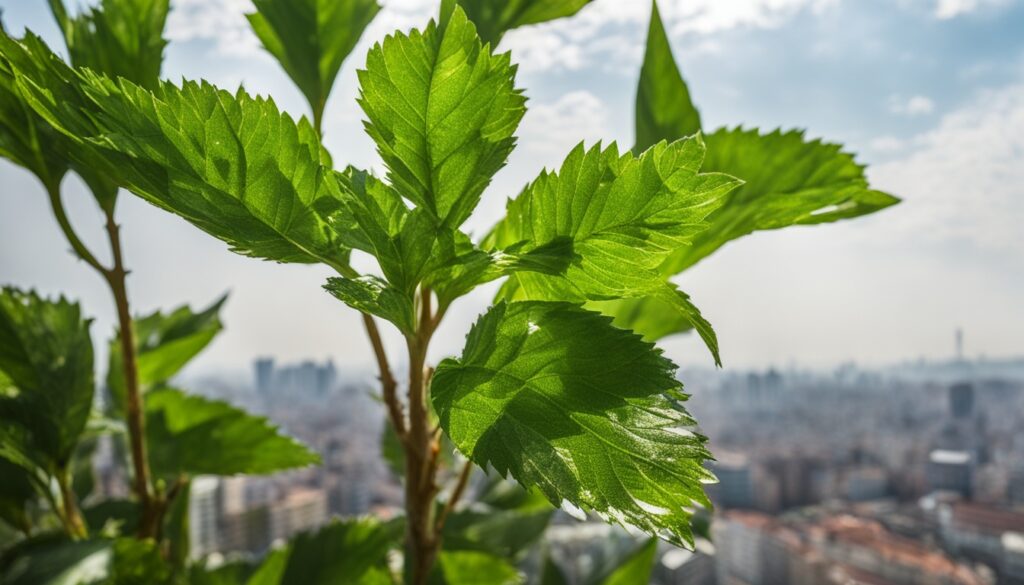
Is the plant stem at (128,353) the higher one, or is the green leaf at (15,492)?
the plant stem at (128,353)

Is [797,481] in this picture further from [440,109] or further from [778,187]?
[440,109]

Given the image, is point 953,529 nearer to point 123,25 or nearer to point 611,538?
point 611,538

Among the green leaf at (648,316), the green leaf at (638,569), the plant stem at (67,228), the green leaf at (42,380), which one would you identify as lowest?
the green leaf at (638,569)

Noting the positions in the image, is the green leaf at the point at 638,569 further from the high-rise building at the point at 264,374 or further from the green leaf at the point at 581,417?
the high-rise building at the point at 264,374

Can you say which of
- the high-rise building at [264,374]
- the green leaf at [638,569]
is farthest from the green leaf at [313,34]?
the high-rise building at [264,374]

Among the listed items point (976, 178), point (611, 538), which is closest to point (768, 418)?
point (976, 178)

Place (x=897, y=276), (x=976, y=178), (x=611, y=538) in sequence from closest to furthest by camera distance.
A: 1. (x=611, y=538)
2. (x=976, y=178)
3. (x=897, y=276)

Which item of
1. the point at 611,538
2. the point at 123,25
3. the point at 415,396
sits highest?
the point at 123,25
